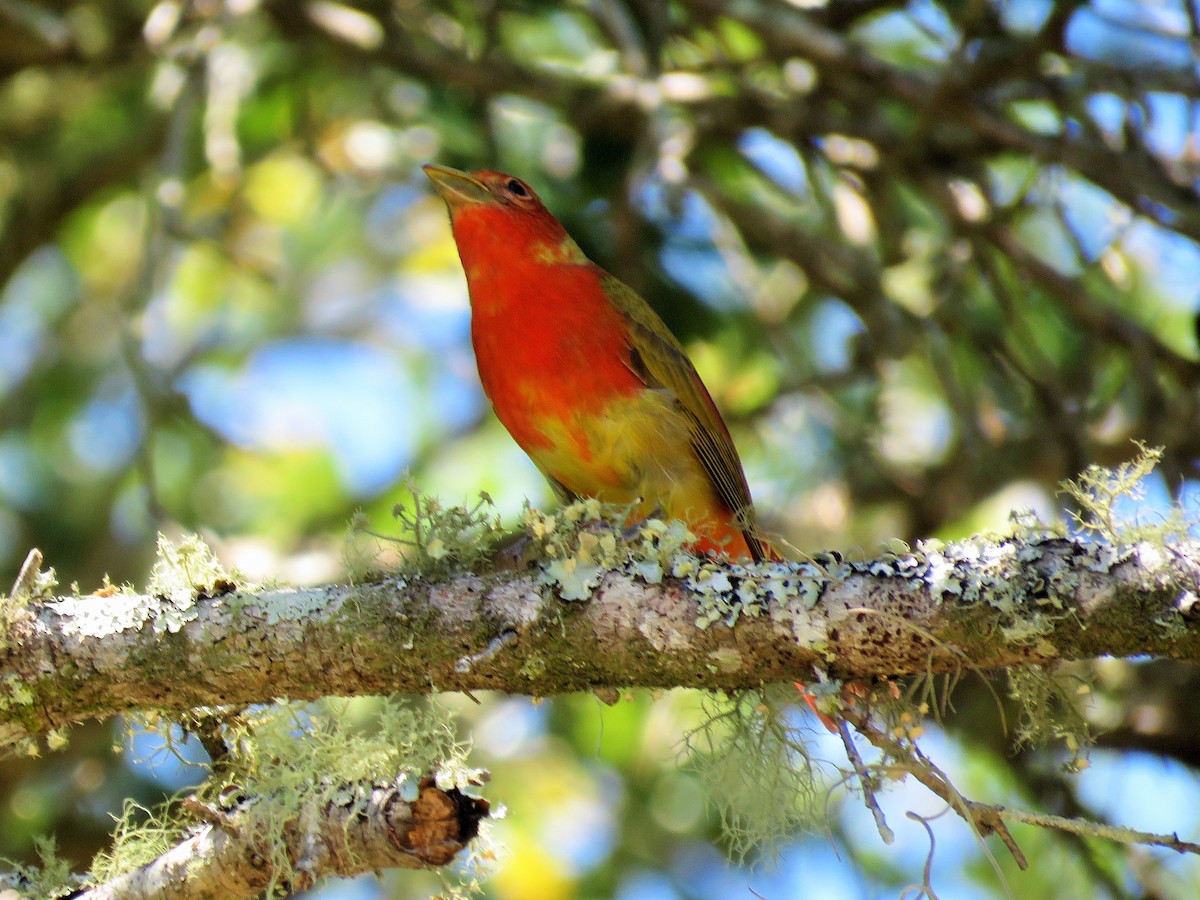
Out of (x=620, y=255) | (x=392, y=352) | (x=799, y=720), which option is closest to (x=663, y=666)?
(x=799, y=720)

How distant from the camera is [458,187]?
4418 millimetres

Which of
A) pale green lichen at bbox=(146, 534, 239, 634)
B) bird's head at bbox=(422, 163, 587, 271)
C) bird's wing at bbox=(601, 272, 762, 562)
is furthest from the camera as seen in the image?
bird's head at bbox=(422, 163, 587, 271)

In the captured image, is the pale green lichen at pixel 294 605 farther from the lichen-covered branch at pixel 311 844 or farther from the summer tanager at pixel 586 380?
the summer tanager at pixel 586 380

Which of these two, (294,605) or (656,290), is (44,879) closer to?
(294,605)

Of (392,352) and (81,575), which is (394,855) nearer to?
(81,575)

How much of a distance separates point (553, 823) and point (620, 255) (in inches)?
92.9

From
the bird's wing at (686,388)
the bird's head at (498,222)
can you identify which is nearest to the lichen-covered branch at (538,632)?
the bird's wing at (686,388)

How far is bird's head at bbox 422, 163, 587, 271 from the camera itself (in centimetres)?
428

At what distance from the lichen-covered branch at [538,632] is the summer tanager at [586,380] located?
1.00 m

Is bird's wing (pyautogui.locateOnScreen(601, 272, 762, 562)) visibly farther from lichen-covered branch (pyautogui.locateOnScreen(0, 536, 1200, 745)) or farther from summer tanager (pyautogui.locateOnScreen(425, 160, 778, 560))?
lichen-covered branch (pyautogui.locateOnScreen(0, 536, 1200, 745))

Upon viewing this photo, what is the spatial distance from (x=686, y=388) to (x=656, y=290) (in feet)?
4.33

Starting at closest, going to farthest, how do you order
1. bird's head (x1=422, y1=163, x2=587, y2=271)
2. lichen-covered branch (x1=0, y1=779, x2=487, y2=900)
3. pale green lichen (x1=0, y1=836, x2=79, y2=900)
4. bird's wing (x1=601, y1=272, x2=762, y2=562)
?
lichen-covered branch (x1=0, y1=779, x2=487, y2=900) → pale green lichen (x1=0, y1=836, x2=79, y2=900) → bird's wing (x1=601, y1=272, x2=762, y2=562) → bird's head (x1=422, y1=163, x2=587, y2=271)

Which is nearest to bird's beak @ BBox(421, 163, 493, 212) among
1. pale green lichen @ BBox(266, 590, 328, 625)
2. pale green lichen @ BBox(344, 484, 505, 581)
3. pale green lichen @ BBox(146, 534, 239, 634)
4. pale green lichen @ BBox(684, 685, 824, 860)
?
pale green lichen @ BBox(344, 484, 505, 581)

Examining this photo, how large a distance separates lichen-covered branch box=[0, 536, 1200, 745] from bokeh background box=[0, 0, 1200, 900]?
105 centimetres
